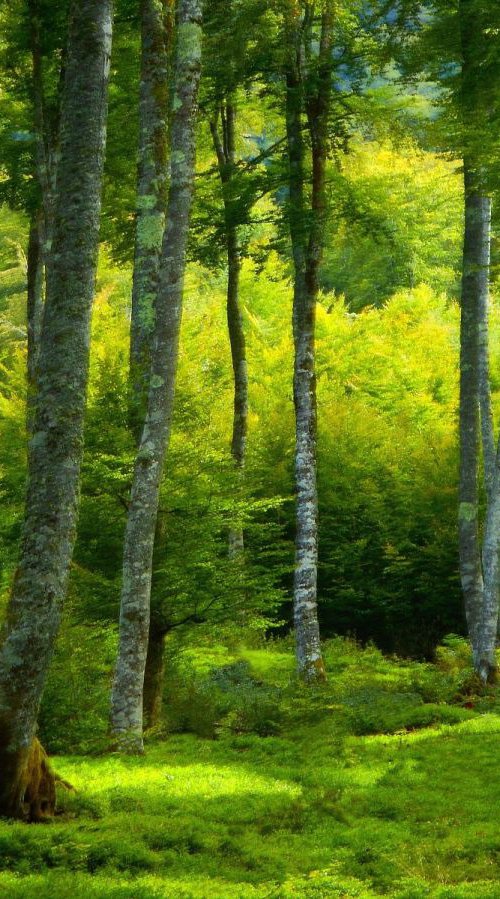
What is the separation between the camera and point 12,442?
15117 mm

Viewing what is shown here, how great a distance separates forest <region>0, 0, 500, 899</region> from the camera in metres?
6.78

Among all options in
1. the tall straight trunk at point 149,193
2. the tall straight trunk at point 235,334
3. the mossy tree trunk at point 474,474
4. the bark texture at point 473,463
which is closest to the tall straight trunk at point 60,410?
the tall straight trunk at point 149,193

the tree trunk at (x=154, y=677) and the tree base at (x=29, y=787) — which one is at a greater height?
the tree trunk at (x=154, y=677)

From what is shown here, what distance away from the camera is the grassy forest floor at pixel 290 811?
6.14m

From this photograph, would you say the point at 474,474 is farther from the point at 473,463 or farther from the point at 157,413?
the point at 157,413

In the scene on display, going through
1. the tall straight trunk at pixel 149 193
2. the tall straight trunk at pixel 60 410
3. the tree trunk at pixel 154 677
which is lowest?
the tree trunk at pixel 154 677

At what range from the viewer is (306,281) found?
16.2 metres

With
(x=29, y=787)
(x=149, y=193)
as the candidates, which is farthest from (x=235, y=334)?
(x=29, y=787)

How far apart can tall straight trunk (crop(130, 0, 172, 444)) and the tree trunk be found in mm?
3168

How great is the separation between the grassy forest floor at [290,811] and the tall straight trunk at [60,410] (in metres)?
0.94

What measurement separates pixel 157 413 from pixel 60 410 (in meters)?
3.98

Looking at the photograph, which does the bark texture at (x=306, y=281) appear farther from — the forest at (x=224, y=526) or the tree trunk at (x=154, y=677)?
the tree trunk at (x=154, y=677)

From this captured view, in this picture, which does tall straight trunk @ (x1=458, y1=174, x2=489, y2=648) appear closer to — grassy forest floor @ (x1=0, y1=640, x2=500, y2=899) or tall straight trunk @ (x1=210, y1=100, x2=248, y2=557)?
grassy forest floor @ (x1=0, y1=640, x2=500, y2=899)

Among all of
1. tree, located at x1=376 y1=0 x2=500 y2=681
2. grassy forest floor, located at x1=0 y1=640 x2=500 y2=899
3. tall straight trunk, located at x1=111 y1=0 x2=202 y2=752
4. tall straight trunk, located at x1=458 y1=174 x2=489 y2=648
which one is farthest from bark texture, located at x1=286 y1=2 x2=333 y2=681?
tall straight trunk, located at x1=111 y1=0 x2=202 y2=752
